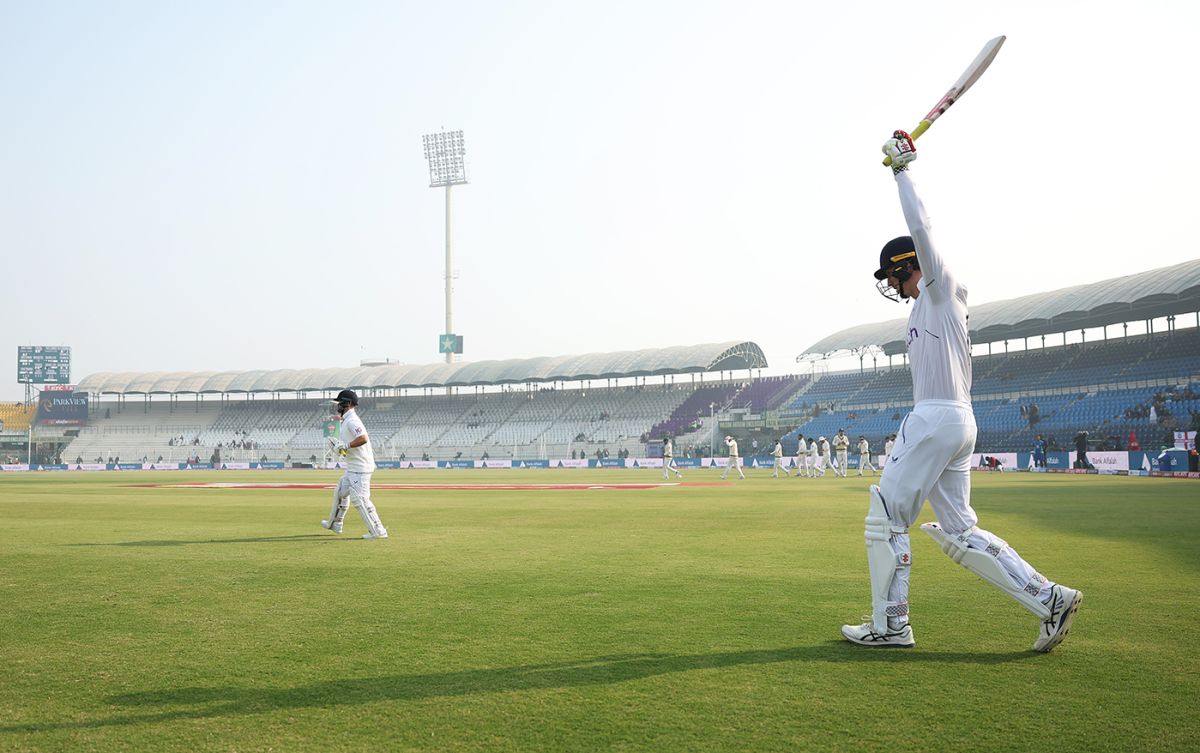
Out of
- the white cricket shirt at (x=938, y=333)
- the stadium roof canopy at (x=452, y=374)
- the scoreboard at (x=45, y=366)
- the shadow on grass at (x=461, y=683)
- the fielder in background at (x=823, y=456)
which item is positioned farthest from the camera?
the scoreboard at (x=45, y=366)

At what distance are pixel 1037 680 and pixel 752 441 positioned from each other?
59.1 meters

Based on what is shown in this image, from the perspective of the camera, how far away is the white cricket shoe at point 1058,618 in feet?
15.8

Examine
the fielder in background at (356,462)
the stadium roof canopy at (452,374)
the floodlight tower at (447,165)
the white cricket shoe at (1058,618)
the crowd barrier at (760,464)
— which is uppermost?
the floodlight tower at (447,165)

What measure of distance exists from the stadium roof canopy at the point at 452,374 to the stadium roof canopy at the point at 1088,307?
14.1m

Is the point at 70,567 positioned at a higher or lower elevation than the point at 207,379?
lower

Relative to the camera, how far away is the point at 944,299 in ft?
17.2

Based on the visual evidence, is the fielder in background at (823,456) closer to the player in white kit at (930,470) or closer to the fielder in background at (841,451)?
the fielder in background at (841,451)

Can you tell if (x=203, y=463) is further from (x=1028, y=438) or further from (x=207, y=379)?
(x=1028, y=438)

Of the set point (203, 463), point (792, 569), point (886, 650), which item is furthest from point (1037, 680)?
point (203, 463)

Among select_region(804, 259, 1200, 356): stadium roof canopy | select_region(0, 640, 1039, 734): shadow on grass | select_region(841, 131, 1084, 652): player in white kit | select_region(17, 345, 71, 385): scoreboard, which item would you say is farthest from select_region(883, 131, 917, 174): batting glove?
select_region(17, 345, 71, 385): scoreboard

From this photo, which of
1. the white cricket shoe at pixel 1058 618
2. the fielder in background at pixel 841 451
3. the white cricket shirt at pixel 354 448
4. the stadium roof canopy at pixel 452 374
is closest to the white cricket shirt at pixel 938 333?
the white cricket shoe at pixel 1058 618

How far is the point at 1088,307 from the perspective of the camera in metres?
46.7

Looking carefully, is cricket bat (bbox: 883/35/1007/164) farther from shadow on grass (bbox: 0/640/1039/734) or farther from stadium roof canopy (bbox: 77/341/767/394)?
stadium roof canopy (bbox: 77/341/767/394)

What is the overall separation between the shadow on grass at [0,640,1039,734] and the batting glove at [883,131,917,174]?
2.80 meters
